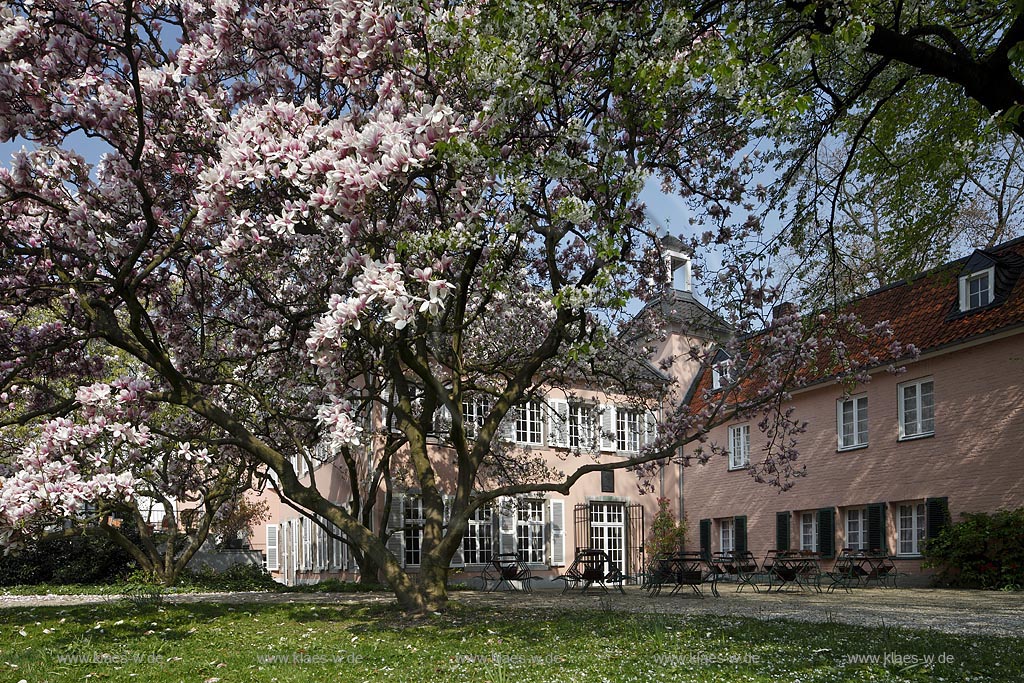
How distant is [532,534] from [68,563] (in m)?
12.7

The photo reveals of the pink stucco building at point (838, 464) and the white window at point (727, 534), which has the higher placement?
the pink stucco building at point (838, 464)

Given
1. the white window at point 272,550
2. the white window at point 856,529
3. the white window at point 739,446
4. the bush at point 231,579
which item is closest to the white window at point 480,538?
the bush at point 231,579

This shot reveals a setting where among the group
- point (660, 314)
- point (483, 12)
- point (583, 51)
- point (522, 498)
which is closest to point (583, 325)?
point (583, 51)

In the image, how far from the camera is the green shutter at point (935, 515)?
20.3m

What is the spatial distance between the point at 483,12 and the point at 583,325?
3.71m

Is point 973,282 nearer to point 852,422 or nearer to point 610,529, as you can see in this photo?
point 852,422

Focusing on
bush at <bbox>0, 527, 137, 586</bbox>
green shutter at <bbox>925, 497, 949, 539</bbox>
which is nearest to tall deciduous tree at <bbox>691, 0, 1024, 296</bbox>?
green shutter at <bbox>925, 497, 949, 539</bbox>

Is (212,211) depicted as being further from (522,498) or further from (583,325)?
(522,498)

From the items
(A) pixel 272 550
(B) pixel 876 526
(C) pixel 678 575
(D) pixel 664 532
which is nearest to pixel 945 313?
(B) pixel 876 526

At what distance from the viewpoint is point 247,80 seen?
Answer: 36.5 ft

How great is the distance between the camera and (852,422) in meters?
23.8

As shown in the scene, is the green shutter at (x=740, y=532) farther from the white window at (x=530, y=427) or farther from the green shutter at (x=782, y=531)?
the white window at (x=530, y=427)

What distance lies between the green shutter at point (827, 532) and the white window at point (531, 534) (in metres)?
7.80

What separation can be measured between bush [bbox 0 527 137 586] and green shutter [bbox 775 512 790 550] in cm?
1768
